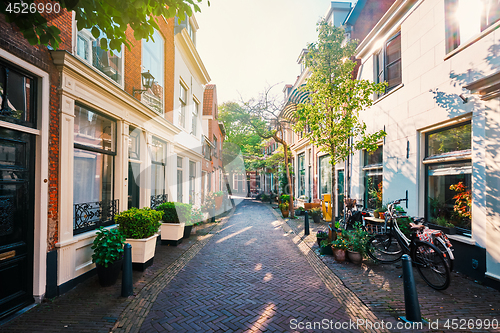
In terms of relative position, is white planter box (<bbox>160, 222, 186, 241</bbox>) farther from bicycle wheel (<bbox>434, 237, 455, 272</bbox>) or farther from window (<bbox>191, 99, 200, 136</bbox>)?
window (<bbox>191, 99, 200, 136</bbox>)

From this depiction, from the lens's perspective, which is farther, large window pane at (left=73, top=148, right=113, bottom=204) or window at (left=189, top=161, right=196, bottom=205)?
window at (left=189, top=161, right=196, bottom=205)

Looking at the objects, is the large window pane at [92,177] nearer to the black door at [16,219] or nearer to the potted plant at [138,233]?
the potted plant at [138,233]

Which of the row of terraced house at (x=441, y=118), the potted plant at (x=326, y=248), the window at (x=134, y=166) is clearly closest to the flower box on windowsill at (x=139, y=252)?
the window at (x=134, y=166)

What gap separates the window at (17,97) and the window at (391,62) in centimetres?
865

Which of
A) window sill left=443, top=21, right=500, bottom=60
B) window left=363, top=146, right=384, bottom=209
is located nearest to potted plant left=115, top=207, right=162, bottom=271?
window left=363, top=146, right=384, bottom=209

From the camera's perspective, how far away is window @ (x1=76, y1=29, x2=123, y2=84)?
5137 mm

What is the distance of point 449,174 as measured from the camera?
5637 millimetres

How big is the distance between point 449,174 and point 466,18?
10.8 ft

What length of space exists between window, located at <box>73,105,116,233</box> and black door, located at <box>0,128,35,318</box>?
3.31 ft

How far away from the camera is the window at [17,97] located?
3510 mm

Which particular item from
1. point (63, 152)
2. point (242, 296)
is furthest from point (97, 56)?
point (242, 296)

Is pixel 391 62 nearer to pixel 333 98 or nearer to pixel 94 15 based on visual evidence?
pixel 333 98

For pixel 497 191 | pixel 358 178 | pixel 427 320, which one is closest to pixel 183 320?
A: pixel 427 320

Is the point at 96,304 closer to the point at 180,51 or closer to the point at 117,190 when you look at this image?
the point at 117,190
